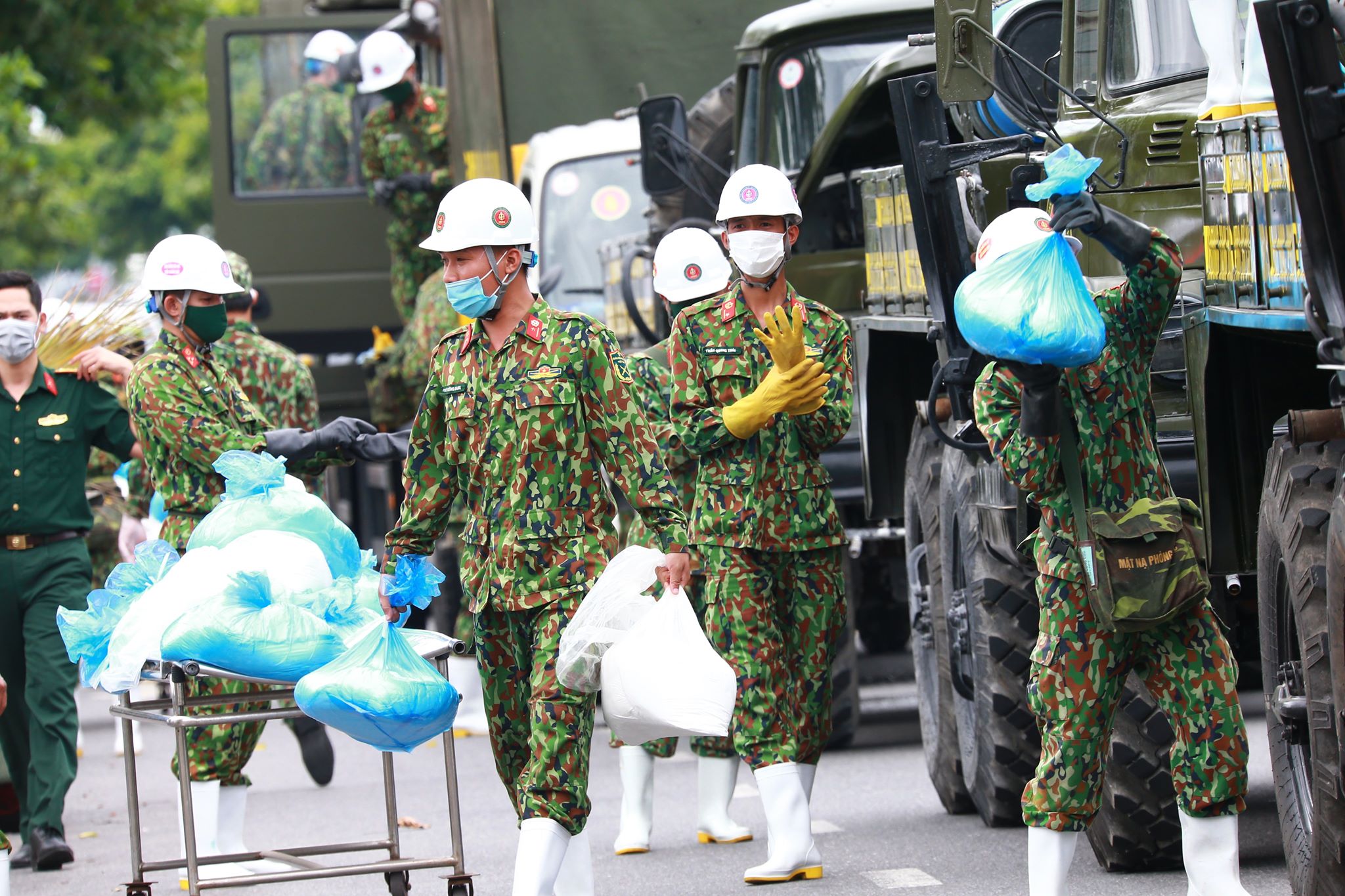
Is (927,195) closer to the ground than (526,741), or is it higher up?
higher up

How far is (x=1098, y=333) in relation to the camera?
5621 millimetres

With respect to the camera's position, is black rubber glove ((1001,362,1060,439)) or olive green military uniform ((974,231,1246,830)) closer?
black rubber glove ((1001,362,1060,439))

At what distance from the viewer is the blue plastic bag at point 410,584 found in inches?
259

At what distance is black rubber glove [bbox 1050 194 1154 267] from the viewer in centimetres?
559

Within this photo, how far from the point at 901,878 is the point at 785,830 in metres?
0.41

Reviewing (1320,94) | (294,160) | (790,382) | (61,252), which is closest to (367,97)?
(294,160)

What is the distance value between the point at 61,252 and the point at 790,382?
29.3m

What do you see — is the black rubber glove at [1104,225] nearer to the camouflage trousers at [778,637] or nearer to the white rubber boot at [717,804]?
the camouflage trousers at [778,637]

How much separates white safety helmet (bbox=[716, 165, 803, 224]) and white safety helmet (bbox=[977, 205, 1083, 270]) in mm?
1757

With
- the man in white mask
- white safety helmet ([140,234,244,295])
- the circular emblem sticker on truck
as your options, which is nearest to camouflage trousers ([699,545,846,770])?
white safety helmet ([140,234,244,295])

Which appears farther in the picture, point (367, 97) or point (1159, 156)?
point (367, 97)

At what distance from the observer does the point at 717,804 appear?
8492 millimetres

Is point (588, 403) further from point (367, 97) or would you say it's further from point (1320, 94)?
point (367, 97)

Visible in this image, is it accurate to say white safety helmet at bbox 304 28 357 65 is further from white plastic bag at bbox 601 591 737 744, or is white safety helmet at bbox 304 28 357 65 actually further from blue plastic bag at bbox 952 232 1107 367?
blue plastic bag at bbox 952 232 1107 367
